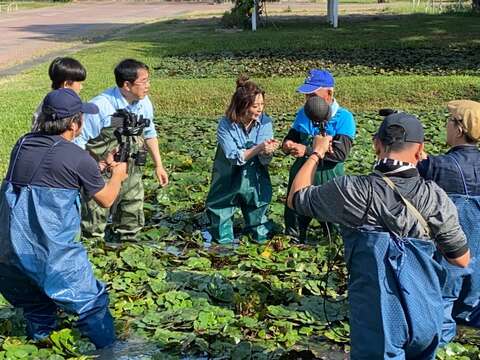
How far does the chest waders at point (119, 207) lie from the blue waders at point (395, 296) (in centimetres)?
320

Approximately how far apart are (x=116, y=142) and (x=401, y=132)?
11.0 ft

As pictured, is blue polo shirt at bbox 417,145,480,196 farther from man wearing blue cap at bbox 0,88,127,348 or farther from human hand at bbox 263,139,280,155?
man wearing blue cap at bbox 0,88,127,348

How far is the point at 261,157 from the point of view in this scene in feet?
21.3

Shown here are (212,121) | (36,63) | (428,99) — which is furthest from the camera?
(36,63)

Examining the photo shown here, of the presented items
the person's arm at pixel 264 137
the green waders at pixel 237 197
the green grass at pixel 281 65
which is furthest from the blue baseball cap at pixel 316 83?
the green grass at pixel 281 65

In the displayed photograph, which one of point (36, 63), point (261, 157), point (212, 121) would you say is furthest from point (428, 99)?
point (36, 63)

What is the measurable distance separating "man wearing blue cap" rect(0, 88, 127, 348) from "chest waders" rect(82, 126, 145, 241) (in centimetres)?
189

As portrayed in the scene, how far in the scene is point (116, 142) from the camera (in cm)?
638

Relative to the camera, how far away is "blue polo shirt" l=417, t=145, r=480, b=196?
4.50m

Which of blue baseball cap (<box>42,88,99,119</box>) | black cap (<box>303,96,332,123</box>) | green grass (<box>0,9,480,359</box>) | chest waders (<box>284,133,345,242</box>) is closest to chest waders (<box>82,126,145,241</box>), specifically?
green grass (<box>0,9,480,359</box>)

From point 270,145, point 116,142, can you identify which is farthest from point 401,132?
point 116,142

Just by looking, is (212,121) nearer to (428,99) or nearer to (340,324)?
(428,99)

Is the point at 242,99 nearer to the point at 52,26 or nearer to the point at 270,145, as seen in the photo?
the point at 270,145

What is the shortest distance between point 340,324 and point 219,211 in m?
2.05
